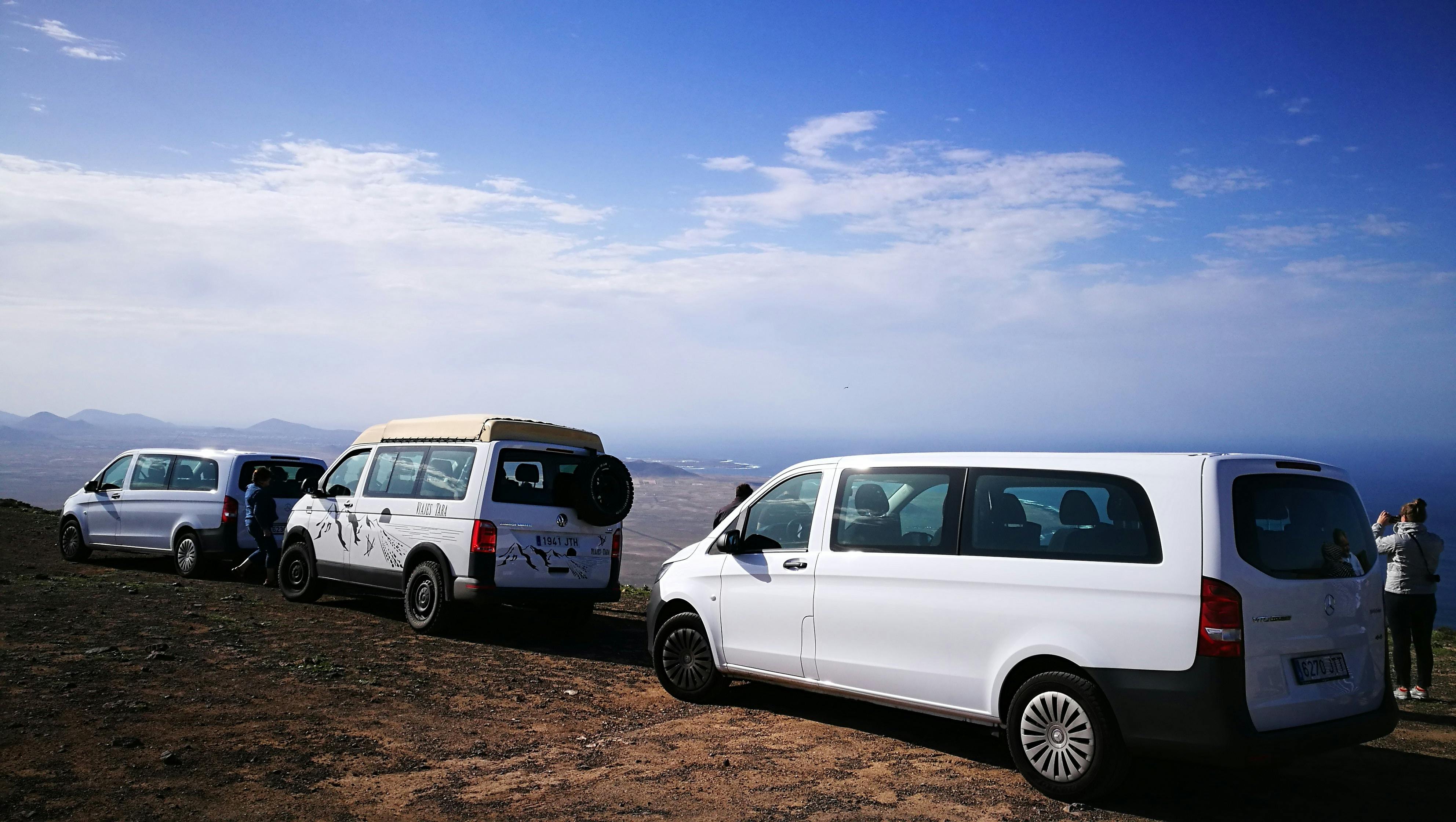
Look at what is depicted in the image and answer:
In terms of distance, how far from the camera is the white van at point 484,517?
34.1 feet

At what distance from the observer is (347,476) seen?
12.3 metres

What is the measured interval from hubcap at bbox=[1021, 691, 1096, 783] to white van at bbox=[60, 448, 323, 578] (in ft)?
33.9

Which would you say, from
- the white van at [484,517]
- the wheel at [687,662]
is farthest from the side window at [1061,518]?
the white van at [484,517]

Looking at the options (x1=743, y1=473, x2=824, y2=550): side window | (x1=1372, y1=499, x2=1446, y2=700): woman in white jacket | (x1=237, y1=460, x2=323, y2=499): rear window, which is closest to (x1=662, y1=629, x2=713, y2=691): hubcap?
(x1=743, y1=473, x2=824, y2=550): side window

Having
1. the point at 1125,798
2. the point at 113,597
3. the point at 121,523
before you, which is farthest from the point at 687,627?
the point at 121,523

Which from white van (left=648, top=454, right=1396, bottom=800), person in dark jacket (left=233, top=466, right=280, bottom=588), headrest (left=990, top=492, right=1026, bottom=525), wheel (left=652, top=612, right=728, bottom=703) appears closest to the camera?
white van (left=648, top=454, right=1396, bottom=800)

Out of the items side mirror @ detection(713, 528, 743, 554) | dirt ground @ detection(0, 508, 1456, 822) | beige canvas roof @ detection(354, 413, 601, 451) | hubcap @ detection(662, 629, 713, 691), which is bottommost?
dirt ground @ detection(0, 508, 1456, 822)

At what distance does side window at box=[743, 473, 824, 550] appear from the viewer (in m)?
7.57

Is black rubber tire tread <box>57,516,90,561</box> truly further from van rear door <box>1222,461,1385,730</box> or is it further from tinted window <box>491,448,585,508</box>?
van rear door <box>1222,461,1385,730</box>

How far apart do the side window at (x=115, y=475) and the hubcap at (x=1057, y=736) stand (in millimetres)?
15232

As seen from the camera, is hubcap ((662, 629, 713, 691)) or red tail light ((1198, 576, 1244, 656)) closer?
red tail light ((1198, 576, 1244, 656))

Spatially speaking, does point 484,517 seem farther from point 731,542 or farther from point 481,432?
point 731,542

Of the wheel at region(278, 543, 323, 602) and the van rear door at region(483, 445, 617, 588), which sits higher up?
the van rear door at region(483, 445, 617, 588)

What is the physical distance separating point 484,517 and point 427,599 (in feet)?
4.73
